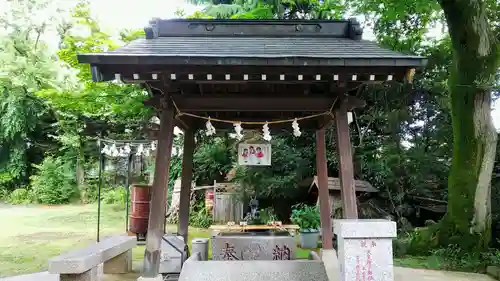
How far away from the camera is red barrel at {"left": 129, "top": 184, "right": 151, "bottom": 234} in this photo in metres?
9.15

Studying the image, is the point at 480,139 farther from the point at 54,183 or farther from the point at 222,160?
the point at 54,183

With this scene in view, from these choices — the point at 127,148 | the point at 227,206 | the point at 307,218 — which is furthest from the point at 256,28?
the point at 227,206

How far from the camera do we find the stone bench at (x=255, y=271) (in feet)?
15.7

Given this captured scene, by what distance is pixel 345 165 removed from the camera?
5.23m

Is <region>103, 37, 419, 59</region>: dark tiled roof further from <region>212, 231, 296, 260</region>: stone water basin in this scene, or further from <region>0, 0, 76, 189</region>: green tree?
<region>0, 0, 76, 189</region>: green tree

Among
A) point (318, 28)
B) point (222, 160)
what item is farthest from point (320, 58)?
point (222, 160)

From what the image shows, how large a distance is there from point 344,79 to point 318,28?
184cm

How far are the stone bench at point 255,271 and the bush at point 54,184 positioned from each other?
17.5m

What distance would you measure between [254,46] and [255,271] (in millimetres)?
3136

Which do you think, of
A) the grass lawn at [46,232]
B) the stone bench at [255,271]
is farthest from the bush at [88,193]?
the stone bench at [255,271]

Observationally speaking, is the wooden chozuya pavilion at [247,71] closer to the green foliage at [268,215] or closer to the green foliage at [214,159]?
the green foliage at [268,215]

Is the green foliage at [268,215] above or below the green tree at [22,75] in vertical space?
below

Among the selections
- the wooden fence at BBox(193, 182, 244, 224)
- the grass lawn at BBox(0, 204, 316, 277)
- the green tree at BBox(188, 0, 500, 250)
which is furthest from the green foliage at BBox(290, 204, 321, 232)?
the green tree at BBox(188, 0, 500, 250)

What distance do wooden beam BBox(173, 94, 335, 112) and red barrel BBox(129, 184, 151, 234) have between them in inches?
171
